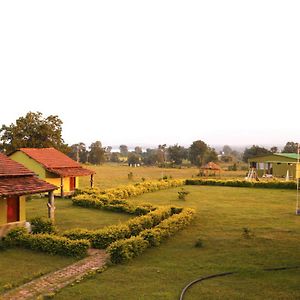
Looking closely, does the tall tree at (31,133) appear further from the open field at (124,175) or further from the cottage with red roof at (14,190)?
the cottage with red roof at (14,190)

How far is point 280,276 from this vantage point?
11.5 metres

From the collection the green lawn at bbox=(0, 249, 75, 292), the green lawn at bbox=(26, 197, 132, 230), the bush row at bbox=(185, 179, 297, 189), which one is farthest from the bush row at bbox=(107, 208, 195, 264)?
the bush row at bbox=(185, 179, 297, 189)

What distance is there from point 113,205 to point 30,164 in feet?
32.1

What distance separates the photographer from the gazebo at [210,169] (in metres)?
56.8

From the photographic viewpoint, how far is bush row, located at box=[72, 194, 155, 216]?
23281mm

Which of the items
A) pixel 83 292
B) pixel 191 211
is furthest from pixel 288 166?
pixel 83 292

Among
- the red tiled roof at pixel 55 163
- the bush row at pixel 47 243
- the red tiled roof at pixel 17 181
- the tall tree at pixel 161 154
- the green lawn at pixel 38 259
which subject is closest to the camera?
the green lawn at pixel 38 259

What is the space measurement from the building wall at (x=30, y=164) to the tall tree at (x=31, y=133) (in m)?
9.47

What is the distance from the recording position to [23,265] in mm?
12734

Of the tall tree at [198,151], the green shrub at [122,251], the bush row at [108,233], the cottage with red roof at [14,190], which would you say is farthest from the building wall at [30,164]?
the tall tree at [198,151]

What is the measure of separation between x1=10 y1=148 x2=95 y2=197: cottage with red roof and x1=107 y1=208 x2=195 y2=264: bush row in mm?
13797

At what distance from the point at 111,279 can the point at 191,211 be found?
10731mm

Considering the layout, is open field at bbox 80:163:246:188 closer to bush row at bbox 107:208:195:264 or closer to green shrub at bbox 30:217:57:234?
bush row at bbox 107:208:195:264

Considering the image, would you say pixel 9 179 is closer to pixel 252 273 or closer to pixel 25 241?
pixel 25 241
